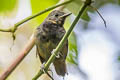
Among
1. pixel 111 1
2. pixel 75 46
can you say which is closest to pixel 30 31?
pixel 75 46

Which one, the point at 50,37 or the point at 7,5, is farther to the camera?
the point at 50,37

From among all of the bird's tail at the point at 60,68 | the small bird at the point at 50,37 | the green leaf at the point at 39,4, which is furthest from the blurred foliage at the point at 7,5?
the bird's tail at the point at 60,68

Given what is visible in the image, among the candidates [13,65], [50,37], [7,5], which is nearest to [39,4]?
[7,5]

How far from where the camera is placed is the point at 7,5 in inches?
51.4

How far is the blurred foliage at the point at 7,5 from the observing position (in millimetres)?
1289

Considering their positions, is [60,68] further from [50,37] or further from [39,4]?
[39,4]

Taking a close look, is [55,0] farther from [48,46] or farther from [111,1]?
[48,46]

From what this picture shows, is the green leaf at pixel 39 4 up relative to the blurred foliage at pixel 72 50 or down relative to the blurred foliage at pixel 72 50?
up

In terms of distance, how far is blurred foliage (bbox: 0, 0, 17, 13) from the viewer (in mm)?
1289

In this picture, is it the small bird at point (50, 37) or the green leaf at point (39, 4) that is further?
the small bird at point (50, 37)

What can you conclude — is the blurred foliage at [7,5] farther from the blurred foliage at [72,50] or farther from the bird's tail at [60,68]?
the bird's tail at [60,68]

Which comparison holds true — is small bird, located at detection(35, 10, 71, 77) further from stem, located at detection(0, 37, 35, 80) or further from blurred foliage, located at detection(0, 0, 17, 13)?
blurred foliage, located at detection(0, 0, 17, 13)

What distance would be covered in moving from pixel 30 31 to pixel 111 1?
1.85 feet

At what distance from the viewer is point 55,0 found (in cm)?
144
